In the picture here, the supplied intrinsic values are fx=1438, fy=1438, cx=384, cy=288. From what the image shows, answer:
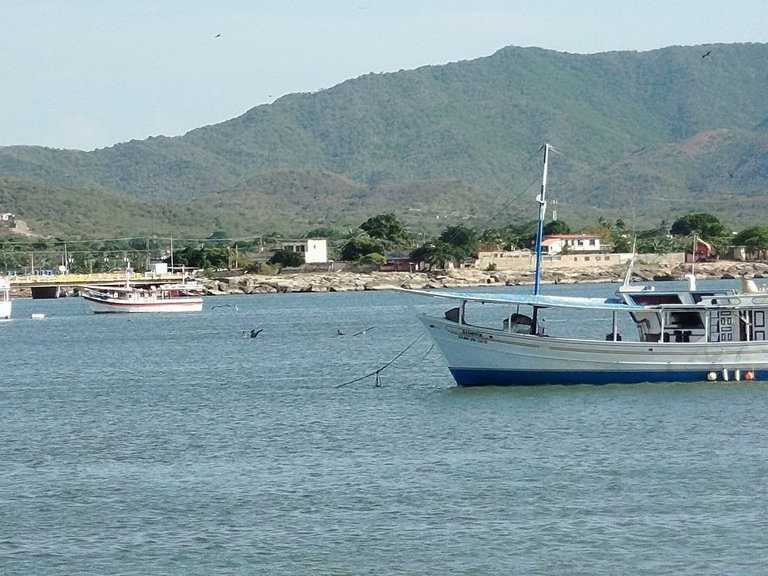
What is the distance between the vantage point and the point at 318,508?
979 inches

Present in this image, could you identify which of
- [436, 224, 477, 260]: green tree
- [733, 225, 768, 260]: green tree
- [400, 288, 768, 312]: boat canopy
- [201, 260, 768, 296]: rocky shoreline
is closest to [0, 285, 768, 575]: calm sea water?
[400, 288, 768, 312]: boat canopy

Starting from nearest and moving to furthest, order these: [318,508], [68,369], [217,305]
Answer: [318,508]
[68,369]
[217,305]

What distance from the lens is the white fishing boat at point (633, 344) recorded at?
3819 cm

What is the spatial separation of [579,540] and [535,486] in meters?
4.17

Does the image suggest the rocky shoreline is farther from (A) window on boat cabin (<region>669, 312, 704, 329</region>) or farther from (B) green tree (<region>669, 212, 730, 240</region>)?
(A) window on boat cabin (<region>669, 312, 704, 329</region>)

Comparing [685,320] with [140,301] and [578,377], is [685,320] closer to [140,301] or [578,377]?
[578,377]

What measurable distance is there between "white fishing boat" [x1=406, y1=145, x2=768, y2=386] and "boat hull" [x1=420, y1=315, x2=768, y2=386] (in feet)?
0.09

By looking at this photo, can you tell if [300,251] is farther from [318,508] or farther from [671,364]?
[318,508]

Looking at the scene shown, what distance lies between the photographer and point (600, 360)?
38.2m

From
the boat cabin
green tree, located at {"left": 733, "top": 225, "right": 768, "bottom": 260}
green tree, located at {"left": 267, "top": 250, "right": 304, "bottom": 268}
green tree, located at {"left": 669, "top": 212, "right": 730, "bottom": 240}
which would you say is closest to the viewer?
the boat cabin

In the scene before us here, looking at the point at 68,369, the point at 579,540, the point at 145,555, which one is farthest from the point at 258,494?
the point at 68,369

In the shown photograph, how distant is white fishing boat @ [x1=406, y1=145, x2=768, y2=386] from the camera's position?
1503 inches

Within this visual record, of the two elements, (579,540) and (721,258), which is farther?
(721,258)

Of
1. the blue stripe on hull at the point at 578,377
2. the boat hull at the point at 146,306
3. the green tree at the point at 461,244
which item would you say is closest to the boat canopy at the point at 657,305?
the blue stripe on hull at the point at 578,377
